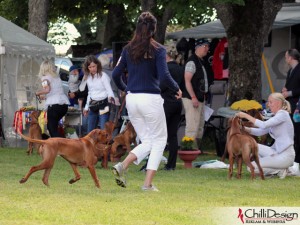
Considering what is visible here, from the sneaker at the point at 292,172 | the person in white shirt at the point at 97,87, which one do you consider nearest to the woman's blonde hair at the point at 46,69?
the person in white shirt at the point at 97,87

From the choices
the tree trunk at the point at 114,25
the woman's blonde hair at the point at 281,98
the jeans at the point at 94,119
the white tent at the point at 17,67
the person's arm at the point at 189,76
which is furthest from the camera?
the tree trunk at the point at 114,25

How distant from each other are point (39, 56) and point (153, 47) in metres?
10.6

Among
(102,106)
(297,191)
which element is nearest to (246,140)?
(297,191)

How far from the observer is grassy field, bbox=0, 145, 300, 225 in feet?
29.6

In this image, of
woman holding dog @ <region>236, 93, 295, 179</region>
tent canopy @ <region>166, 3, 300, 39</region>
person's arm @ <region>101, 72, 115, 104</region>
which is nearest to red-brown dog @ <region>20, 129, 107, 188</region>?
woman holding dog @ <region>236, 93, 295, 179</region>

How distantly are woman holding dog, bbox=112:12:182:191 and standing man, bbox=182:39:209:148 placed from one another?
5087mm

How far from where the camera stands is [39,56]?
21.7 m

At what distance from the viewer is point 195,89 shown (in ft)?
55.1

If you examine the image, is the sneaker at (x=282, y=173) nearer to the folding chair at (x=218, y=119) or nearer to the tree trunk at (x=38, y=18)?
the folding chair at (x=218, y=119)

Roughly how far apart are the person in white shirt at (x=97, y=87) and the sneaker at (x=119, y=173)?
5657mm

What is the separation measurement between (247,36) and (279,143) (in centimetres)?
595

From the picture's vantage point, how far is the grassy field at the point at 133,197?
29.6 feet

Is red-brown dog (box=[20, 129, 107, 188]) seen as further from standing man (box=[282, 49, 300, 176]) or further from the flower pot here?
standing man (box=[282, 49, 300, 176])

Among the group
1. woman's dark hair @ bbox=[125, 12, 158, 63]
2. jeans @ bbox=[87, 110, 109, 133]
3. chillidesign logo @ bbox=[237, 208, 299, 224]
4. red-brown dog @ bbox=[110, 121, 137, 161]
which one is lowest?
red-brown dog @ bbox=[110, 121, 137, 161]
